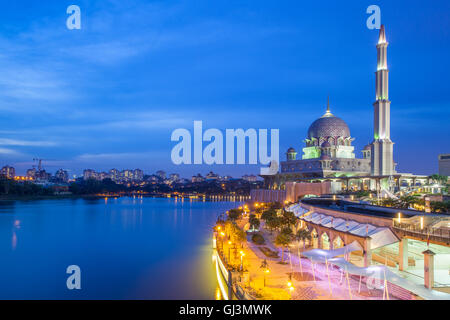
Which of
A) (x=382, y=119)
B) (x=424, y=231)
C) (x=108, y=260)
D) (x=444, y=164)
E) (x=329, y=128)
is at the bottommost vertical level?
(x=108, y=260)

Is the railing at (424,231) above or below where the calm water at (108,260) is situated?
above

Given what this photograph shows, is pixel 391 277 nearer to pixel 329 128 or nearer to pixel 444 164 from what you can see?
pixel 329 128

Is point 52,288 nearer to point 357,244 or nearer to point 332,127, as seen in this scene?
point 357,244

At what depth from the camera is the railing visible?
440 inches

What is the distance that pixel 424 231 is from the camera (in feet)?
38.9

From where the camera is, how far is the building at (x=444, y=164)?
62.9 m

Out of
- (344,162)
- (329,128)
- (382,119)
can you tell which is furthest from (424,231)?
(329,128)

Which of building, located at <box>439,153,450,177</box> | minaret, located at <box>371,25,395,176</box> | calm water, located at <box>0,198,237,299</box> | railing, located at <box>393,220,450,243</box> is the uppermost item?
minaret, located at <box>371,25,395,176</box>

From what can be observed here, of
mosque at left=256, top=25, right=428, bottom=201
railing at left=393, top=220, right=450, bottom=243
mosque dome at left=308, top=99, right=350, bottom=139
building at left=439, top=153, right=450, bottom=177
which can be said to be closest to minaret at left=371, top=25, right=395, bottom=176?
mosque at left=256, top=25, right=428, bottom=201

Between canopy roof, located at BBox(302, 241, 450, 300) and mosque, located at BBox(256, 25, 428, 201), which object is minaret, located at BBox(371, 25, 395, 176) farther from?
canopy roof, located at BBox(302, 241, 450, 300)

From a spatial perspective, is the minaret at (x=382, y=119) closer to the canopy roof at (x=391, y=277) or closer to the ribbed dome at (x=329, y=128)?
the ribbed dome at (x=329, y=128)

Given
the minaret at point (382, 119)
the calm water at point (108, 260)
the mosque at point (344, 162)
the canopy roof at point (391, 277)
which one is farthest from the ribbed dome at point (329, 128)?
the canopy roof at point (391, 277)

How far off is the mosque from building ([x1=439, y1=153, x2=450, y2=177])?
20.2m
